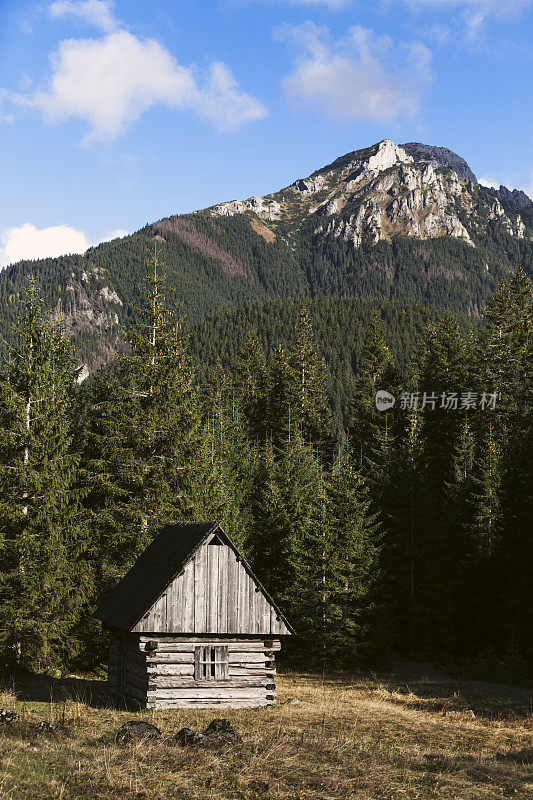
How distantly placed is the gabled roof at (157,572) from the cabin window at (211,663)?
2.44 m

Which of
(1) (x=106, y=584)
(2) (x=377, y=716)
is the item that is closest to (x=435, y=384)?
(1) (x=106, y=584)

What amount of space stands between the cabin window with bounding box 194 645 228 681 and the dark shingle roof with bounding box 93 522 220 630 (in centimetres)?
261

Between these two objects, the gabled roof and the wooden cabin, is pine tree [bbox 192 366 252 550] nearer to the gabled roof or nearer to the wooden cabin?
the gabled roof

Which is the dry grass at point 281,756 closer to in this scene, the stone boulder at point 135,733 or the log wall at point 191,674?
the stone boulder at point 135,733

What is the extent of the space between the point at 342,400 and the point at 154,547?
105275 mm

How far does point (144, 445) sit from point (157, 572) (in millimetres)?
10668

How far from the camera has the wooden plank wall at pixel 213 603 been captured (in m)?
23.8

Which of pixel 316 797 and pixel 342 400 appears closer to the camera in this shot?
pixel 316 797

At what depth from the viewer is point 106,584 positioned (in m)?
33.4

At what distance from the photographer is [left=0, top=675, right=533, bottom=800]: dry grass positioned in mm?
13367

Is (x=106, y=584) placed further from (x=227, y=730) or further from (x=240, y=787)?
(x=240, y=787)

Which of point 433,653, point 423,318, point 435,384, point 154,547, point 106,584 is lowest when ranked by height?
point 433,653

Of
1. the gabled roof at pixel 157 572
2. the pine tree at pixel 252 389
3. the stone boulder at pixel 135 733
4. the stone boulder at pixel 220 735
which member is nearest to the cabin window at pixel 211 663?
the gabled roof at pixel 157 572

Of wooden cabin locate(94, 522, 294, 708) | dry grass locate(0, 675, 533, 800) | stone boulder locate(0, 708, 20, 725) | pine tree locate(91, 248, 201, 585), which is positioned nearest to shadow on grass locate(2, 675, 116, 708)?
dry grass locate(0, 675, 533, 800)
